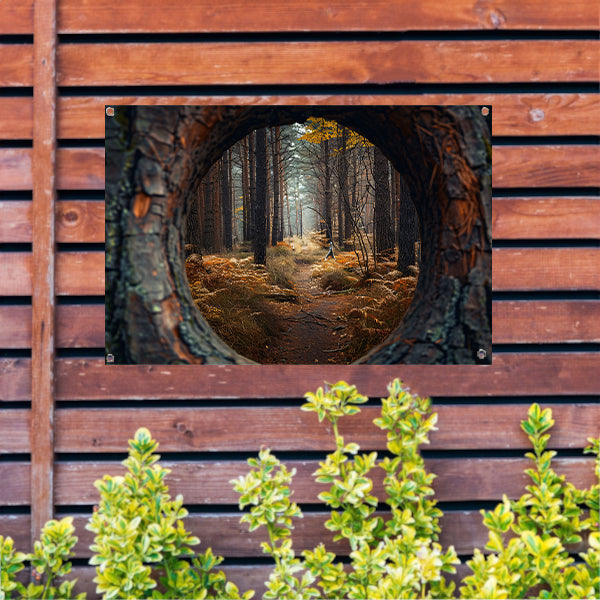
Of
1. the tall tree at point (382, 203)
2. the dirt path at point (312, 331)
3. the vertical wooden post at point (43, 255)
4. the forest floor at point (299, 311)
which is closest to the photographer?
the vertical wooden post at point (43, 255)

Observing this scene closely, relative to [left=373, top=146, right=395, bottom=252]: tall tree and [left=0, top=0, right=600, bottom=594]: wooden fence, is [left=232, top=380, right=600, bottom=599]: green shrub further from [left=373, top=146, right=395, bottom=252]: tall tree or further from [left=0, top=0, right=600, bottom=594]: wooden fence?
[left=373, top=146, right=395, bottom=252]: tall tree

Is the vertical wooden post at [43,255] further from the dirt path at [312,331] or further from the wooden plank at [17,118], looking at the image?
the dirt path at [312,331]

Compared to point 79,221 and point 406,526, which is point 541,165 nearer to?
point 406,526

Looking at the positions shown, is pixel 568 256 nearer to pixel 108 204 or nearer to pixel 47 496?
pixel 108 204

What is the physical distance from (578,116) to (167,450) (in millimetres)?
Result: 3060

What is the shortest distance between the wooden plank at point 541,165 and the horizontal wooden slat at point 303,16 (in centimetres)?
69

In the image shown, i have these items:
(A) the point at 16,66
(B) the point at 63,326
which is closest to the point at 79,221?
(B) the point at 63,326

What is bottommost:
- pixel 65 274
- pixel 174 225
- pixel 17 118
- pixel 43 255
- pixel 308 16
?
pixel 65 274

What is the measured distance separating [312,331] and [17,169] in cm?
382

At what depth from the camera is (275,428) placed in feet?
8.48

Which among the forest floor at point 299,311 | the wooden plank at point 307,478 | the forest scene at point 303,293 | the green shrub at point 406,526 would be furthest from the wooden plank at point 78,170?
the forest floor at point 299,311

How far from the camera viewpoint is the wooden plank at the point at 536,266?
2.58m

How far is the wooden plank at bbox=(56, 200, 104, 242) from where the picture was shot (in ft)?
8.43

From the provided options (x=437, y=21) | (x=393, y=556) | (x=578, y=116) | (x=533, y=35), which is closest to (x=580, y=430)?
(x=393, y=556)
